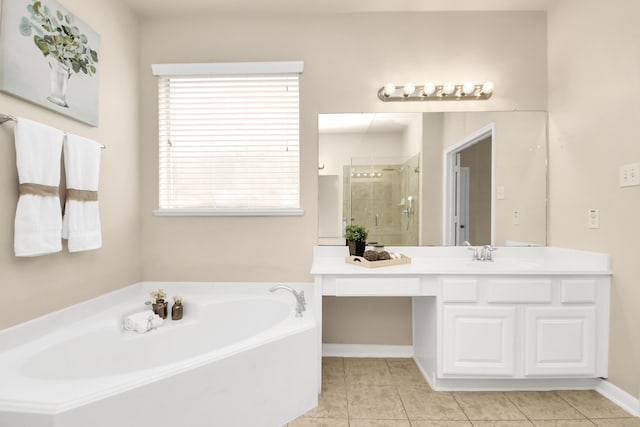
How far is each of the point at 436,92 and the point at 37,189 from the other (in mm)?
2475

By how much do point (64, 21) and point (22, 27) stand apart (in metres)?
0.29

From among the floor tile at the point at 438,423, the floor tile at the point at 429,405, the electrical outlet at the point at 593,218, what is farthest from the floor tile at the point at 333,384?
the electrical outlet at the point at 593,218

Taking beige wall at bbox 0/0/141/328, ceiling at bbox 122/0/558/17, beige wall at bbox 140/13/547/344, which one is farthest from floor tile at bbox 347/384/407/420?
ceiling at bbox 122/0/558/17

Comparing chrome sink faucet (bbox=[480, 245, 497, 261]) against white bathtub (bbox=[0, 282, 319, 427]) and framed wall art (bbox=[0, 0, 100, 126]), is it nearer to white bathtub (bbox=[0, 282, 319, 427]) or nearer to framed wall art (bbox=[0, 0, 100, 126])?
white bathtub (bbox=[0, 282, 319, 427])

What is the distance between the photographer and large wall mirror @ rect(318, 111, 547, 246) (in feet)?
7.86

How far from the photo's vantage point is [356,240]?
7.52 ft

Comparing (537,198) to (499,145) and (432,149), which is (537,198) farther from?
(432,149)

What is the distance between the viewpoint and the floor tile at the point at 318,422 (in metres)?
1.67

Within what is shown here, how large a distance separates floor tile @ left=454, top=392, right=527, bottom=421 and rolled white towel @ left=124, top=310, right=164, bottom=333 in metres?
1.89

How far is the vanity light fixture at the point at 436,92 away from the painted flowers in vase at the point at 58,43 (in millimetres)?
1890

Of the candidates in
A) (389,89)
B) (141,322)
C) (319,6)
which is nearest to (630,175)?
(389,89)

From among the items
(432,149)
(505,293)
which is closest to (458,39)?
(432,149)

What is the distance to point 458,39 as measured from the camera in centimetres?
239

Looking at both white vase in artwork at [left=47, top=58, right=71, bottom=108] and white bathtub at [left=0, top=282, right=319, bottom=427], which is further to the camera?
white vase in artwork at [left=47, top=58, right=71, bottom=108]
